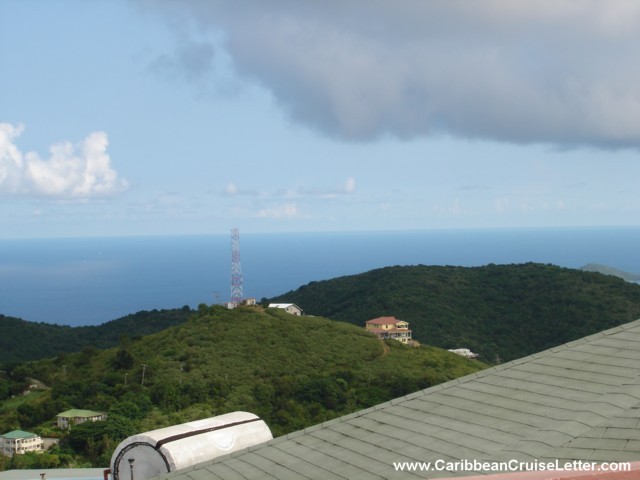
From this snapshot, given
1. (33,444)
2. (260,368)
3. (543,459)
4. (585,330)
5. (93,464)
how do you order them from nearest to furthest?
(543,459) → (93,464) → (33,444) → (260,368) → (585,330)

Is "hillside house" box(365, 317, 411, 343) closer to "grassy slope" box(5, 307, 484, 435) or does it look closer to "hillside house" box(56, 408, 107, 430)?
"grassy slope" box(5, 307, 484, 435)

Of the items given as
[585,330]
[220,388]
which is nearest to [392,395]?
[220,388]

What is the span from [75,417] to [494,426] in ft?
109

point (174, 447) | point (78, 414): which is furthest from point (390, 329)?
point (174, 447)

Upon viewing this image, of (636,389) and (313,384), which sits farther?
(313,384)

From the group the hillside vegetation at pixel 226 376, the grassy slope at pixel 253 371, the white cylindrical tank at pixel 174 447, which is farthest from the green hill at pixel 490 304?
the white cylindrical tank at pixel 174 447

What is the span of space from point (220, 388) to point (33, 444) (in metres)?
11.1

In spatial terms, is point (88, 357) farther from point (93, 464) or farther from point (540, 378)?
point (540, 378)

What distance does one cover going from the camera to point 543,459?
320 inches

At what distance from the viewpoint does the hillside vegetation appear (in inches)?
1474

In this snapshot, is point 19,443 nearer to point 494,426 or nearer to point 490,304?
point 494,426

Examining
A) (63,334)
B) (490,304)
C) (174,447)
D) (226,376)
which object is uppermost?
(174,447)

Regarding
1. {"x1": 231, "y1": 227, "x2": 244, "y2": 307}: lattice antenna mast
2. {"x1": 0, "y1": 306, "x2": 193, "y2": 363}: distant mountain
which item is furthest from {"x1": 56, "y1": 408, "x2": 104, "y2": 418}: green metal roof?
{"x1": 0, "y1": 306, "x2": 193, "y2": 363}: distant mountain

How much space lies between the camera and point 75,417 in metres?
38.1
